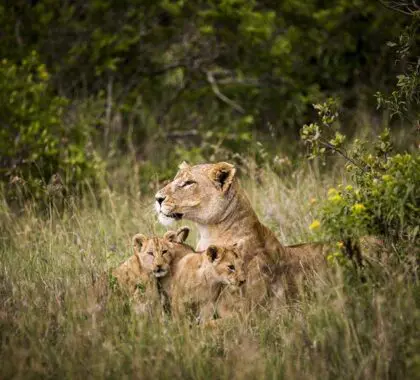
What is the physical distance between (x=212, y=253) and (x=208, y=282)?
238 millimetres

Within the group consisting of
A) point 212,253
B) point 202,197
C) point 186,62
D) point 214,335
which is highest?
point 202,197

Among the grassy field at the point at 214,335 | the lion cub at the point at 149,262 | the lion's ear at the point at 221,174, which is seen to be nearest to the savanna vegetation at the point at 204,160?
the grassy field at the point at 214,335

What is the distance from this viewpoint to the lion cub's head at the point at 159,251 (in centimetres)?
673

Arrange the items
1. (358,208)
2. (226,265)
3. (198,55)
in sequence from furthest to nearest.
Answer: (198,55) < (226,265) < (358,208)

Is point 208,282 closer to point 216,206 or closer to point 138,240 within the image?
point 216,206

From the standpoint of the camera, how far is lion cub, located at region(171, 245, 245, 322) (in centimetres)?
638

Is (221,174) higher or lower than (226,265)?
higher

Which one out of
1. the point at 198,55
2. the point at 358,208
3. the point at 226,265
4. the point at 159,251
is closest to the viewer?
the point at 358,208

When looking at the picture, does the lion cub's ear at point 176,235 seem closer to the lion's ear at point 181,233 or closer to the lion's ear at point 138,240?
the lion's ear at point 181,233

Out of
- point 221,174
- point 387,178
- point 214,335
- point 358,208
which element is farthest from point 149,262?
point 387,178

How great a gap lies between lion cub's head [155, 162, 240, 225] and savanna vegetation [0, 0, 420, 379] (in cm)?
75

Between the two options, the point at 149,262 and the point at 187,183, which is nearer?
the point at 149,262

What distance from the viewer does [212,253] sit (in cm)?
643

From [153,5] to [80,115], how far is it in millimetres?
2059
